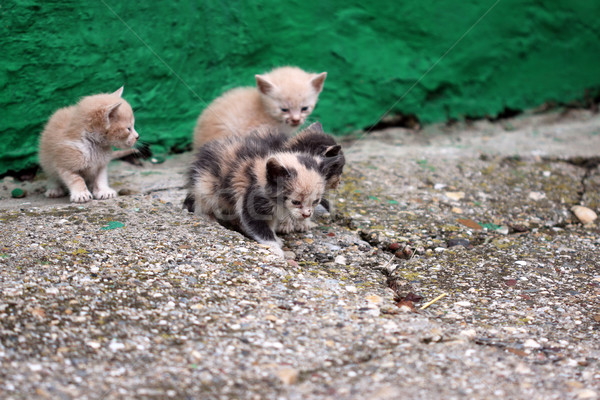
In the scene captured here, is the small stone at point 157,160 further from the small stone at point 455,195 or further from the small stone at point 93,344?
the small stone at point 93,344

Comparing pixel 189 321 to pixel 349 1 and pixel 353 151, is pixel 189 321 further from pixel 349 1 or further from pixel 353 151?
pixel 349 1

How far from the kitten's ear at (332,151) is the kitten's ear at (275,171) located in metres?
0.39

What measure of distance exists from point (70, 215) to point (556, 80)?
5480 millimetres

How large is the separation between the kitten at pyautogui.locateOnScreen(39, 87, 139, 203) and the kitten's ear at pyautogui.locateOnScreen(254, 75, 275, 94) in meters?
1.16

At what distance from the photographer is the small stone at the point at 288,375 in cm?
225

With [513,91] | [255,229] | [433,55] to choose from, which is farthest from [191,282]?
[513,91]

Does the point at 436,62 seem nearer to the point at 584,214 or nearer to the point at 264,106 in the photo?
the point at 264,106

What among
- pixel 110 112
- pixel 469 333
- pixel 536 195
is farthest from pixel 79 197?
pixel 536 195

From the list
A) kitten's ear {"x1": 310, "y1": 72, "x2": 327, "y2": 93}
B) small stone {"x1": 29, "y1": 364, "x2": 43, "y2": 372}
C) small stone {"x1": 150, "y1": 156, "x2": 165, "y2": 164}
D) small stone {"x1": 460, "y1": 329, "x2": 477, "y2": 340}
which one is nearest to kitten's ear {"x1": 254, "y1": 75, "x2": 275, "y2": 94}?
kitten's ear {"x1": 310, "y1": 72, "x2": 327, "y2": 93}

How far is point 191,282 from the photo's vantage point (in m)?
2.93

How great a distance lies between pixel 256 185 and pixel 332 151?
0.54 meters

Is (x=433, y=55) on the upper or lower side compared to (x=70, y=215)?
upper

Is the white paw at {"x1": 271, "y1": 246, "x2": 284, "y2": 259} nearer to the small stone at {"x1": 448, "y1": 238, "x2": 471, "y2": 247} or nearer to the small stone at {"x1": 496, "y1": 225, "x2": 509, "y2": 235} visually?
the small stone at {"x1": 448, "y1": 238, "x2": 471, "y2": 247}

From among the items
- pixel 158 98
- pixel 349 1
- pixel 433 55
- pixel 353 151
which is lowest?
pixel 353 151
